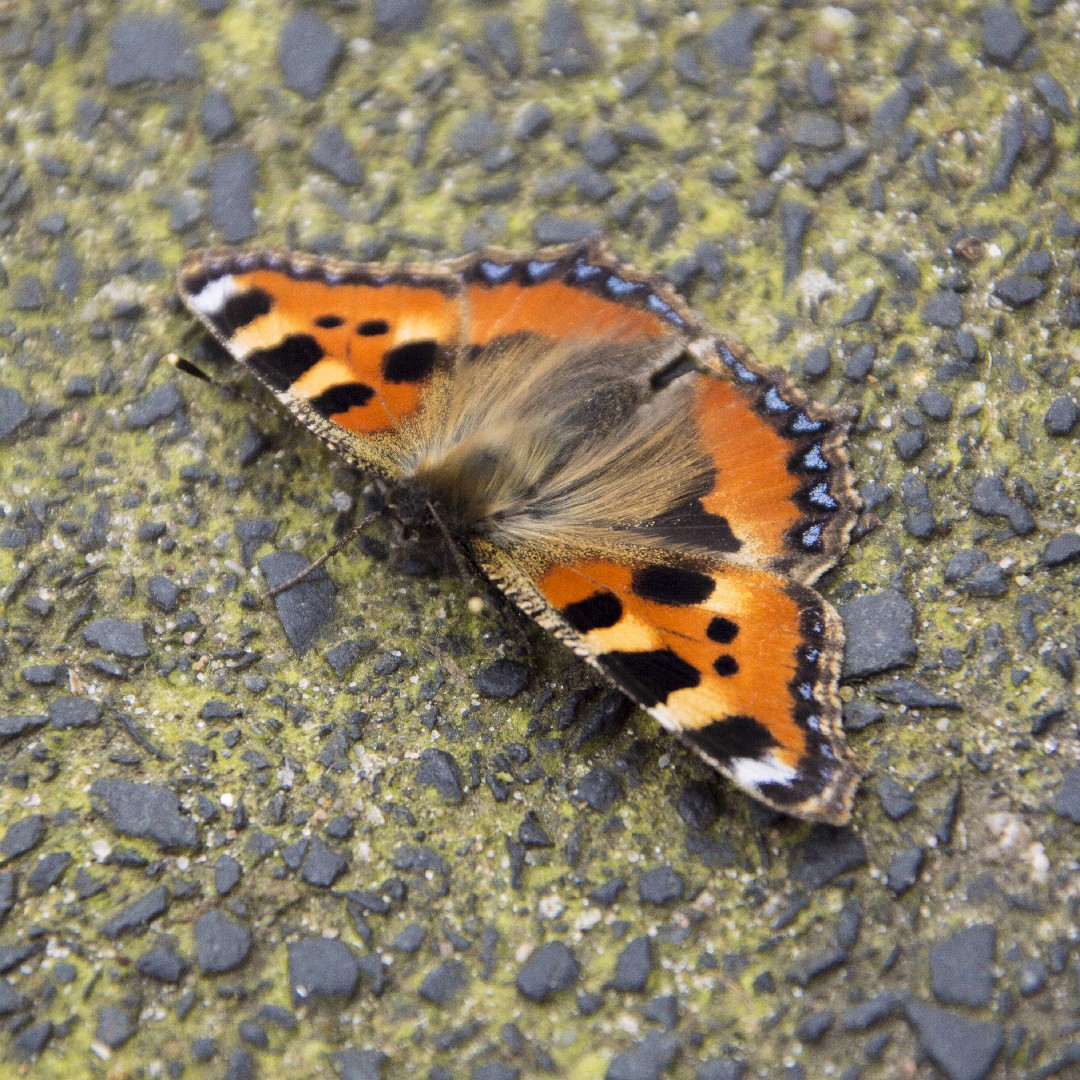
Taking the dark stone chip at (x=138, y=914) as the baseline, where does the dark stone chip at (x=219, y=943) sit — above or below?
below

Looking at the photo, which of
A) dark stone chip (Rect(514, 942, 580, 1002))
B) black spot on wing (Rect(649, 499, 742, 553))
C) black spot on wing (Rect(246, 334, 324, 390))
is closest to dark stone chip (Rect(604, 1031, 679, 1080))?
dark stone chip (Rect(514, 942, 580, 1002))

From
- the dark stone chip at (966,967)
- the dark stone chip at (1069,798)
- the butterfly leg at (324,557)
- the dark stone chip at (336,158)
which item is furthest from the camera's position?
the dark stone chip at (336,158)

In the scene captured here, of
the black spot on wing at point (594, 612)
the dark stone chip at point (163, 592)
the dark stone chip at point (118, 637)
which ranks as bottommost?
the dark stone chip at point (118, 637)

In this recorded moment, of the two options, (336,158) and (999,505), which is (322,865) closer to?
(999,505)

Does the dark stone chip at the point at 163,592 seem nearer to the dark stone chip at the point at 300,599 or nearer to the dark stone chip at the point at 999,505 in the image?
the dark stone chip at the point at 300,599

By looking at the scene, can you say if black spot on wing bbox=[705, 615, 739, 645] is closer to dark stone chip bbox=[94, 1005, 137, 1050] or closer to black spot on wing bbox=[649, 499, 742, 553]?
black spot on wing bbox=[649, 499, 742, 553]

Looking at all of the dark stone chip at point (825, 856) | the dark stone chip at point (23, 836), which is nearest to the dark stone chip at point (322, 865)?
the dark stone chip at point (23, 836)
